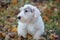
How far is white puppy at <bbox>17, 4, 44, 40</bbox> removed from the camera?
4.90 metres

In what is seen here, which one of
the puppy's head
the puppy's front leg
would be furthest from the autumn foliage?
the puppy's head

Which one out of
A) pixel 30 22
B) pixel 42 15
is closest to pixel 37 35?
pixel 30 22

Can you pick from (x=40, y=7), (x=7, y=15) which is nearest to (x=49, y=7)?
(x=40, y=7)

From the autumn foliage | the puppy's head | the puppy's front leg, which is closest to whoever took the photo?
the puppy's head

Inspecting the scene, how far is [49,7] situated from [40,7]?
0.76 ft

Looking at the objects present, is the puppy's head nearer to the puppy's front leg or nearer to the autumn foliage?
the puppy's front leg

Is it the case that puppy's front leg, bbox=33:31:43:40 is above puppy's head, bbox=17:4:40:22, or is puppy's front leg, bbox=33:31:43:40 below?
below

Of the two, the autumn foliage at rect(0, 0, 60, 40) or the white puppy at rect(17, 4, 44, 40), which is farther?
the autumn foliage at rect(0, 0, 60, 40)

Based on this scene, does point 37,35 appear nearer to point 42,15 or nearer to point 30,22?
point 30,22

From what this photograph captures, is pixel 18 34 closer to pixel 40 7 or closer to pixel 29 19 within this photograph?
pixel 29 19

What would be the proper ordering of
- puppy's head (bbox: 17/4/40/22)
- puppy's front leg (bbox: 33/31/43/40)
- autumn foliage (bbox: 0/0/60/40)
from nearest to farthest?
puppy's head (bbox: 17/4/40/22)
puppy's front leg (bbox: 33/31/43/40)
autumn foliage (bbox: 0/0/60/40)

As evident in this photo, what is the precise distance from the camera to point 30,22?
508cm

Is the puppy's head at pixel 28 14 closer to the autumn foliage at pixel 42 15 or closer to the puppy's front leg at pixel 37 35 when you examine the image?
the puppy's front leg at pixel 37 35

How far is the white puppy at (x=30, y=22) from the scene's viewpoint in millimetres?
4898
